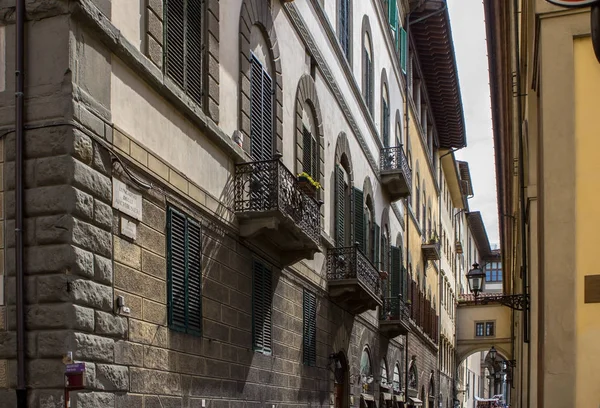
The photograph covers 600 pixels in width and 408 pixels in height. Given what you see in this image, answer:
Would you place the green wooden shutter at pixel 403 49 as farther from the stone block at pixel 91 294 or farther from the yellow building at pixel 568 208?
the stone block at pixel 91 294

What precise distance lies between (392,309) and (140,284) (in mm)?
18956

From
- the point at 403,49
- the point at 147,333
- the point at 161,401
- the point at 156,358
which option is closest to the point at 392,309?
the point at 403,49

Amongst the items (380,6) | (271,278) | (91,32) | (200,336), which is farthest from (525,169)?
(380,6)

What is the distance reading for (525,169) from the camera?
18.4 m

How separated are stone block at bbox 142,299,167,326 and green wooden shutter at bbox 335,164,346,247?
10.9m

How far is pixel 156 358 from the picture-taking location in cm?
1194

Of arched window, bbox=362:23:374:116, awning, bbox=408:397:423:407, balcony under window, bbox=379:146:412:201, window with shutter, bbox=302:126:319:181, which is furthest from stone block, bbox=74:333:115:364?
awning, bbox=408:397:423:407

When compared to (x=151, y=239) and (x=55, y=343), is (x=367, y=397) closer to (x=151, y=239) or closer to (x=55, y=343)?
(x=151, y=239)

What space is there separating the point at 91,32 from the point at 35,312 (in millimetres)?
3014

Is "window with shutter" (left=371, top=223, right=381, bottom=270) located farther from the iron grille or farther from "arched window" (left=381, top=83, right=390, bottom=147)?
"arched window" (left=381, top=83, right=390, bottom=147)

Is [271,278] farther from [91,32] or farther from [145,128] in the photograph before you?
[91,32]

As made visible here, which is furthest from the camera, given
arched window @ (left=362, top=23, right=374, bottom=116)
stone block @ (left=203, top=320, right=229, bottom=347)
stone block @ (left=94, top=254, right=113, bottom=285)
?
arched window @ (left=362, top=23, right=374, bottom=116)

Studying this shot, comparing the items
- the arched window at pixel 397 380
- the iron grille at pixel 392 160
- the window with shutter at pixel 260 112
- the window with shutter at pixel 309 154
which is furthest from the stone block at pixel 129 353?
the arched window at pixel 397 380

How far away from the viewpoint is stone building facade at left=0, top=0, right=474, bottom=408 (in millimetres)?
10102
